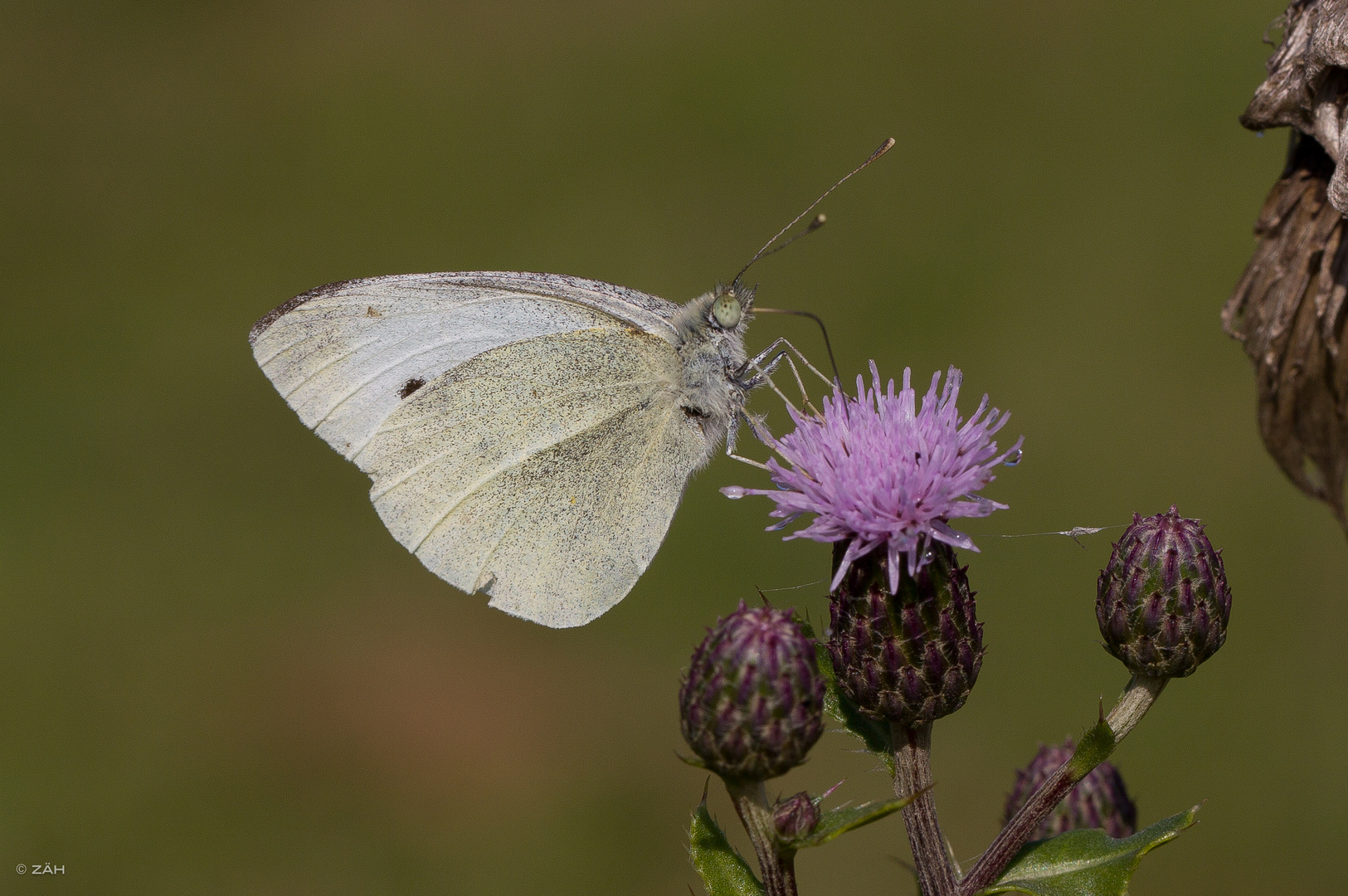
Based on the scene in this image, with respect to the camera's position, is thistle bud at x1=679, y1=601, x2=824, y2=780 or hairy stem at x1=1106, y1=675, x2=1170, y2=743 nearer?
thistle bud at x1=679, y1=601, x2=824, y2=780

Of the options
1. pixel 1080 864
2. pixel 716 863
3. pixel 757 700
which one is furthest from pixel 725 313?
pixel 1080 864

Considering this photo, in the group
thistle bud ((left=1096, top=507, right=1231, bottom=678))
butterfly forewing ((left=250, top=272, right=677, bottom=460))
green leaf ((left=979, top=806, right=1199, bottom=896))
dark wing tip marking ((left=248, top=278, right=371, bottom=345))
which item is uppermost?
dark wing tip marking ((left=248, top=278, right=371, bottom=345))

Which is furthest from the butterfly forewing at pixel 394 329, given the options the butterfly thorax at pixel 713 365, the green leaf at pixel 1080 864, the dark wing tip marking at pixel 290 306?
the green leaf at pixel 1080 864

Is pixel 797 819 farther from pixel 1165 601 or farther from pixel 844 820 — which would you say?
pixel 1165 601

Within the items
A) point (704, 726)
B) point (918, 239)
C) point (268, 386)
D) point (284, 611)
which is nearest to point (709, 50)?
point (918, 239)

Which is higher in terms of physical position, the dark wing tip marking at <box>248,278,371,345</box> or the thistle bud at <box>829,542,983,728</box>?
the dark wing tip marking at <box>248,278,371,345</box>

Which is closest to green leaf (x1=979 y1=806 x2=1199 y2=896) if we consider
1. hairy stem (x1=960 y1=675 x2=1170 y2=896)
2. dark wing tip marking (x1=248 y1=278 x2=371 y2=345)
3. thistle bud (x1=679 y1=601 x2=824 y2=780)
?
hairy stem (x1=960 y1=675 x2=1170 y2=896)

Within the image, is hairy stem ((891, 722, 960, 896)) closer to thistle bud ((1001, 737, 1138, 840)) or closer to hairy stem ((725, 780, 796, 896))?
hairy stem ((725, 780, 796, 896))
